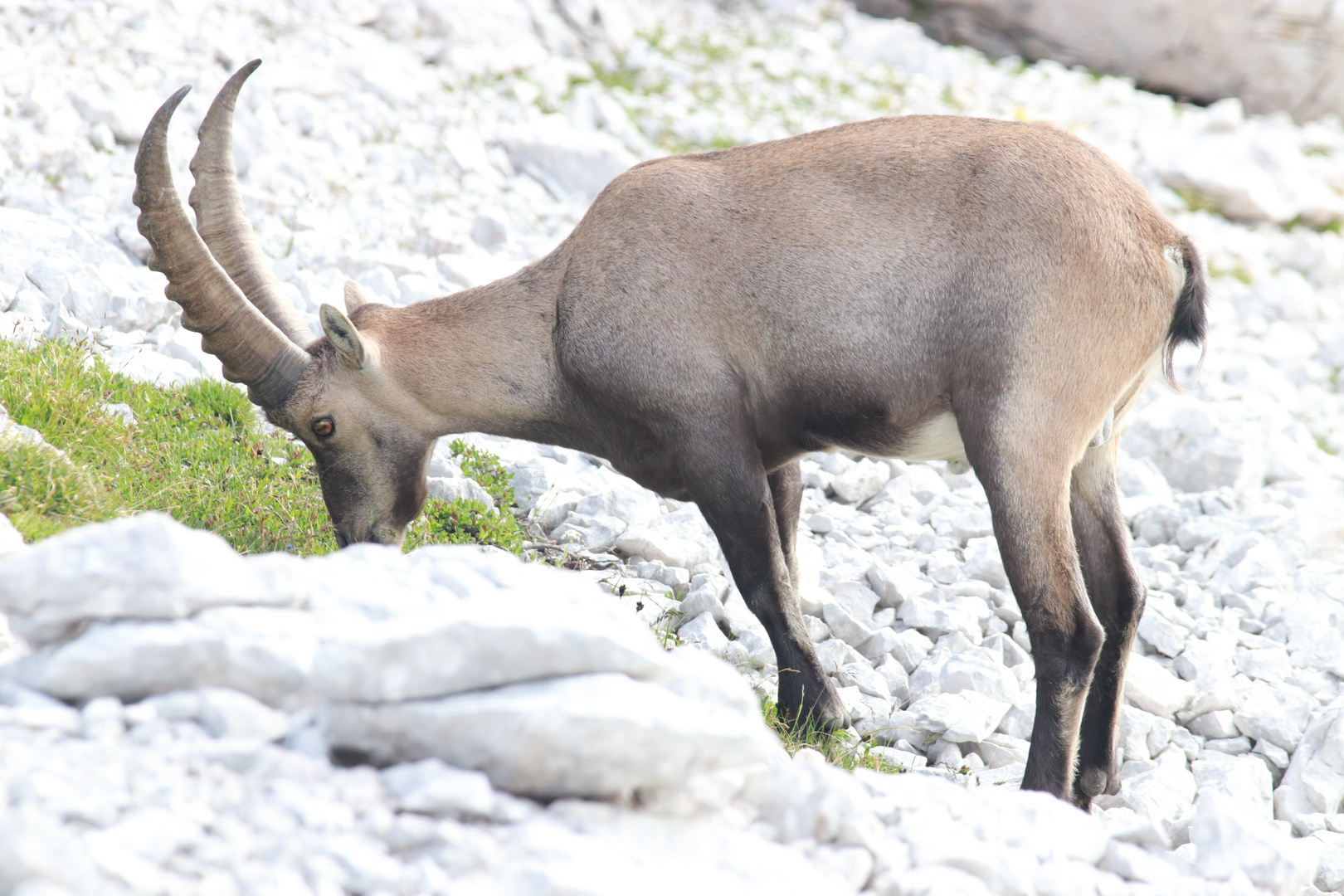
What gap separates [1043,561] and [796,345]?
1.22 meters

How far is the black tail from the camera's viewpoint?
4270 millimetres

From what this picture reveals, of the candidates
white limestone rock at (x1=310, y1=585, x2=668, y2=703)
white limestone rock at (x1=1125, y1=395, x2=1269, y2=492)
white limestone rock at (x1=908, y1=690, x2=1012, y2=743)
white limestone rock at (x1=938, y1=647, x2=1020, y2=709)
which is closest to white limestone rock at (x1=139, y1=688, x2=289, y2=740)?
white limestone rock at (x1=310, y1=585, x2=668, y2=703)

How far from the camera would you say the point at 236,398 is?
5.80m

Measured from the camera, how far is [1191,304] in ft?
A: 14.0

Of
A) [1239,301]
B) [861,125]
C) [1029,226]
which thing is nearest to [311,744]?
[1029,226]

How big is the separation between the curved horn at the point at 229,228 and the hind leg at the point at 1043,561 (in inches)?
116

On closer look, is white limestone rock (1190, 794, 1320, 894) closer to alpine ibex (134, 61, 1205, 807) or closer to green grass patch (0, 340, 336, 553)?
alpine ibex (134, 61, 1205, 807)

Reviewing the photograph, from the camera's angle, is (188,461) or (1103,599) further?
(188,461)

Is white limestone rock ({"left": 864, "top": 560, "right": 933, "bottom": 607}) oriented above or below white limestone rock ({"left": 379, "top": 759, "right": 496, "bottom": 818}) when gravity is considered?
below

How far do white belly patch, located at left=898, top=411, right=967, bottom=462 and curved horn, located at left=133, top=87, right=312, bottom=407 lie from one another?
2.55 meters

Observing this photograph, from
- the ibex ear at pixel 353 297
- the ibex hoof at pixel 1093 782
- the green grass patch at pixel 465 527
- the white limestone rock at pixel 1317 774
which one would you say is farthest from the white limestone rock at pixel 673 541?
the white limestone rock at pixel 1317 774

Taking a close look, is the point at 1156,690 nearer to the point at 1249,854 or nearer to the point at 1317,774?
the point at 1317,774

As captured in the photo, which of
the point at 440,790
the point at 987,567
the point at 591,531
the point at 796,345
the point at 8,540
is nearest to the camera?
the point at 440,790

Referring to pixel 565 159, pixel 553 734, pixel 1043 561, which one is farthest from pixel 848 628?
pixel 565 159
